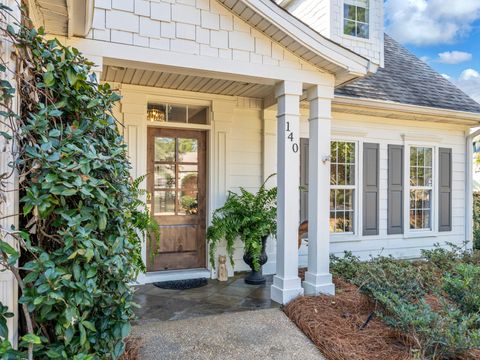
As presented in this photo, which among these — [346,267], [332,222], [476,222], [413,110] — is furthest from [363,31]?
[476,222]

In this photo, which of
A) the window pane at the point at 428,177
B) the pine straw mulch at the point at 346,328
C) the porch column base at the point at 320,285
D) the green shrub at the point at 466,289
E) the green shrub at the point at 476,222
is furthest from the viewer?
the green shrub at the point at 476,222

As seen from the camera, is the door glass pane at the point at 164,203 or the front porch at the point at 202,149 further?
the door glass pane at the point at 164,203

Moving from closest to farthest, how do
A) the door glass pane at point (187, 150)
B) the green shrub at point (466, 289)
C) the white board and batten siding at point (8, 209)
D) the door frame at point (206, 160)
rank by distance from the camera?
the white board and batten siding at point (8, 209) → the green shrub at point (466, 289) → the door frame at point (206, 160) → the door glass pane at point (187, 150)

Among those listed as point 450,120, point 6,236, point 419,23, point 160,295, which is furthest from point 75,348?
point 419,23

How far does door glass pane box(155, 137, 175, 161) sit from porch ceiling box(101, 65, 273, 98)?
2.39 feet

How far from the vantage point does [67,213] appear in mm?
1682

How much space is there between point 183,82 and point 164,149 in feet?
3.24

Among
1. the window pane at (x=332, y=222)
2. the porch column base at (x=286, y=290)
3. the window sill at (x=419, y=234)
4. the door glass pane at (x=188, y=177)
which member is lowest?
the porch column base at (x=286, y=290)

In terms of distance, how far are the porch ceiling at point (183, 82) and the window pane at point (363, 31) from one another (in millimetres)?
2054

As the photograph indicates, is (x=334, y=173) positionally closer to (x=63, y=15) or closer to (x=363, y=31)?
(x=363, y=31)

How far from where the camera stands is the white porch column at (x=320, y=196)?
394 cm

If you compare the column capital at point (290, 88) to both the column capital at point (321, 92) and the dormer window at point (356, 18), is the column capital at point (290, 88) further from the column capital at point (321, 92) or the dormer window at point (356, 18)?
the dormer window at point (356, 18)

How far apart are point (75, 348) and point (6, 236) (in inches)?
25.2


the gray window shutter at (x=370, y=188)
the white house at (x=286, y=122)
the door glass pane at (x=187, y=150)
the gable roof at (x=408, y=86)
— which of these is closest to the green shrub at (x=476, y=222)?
the white house at (x=286, y=122)
